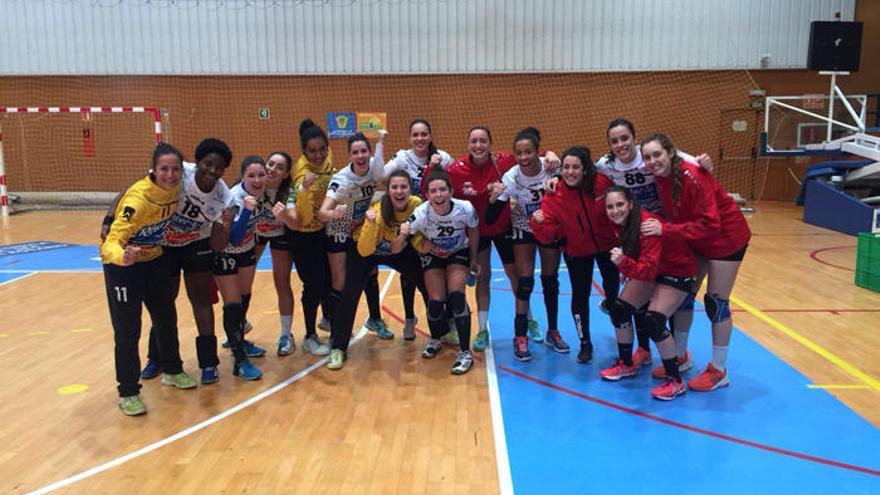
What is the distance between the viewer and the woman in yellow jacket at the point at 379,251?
469 centimetres

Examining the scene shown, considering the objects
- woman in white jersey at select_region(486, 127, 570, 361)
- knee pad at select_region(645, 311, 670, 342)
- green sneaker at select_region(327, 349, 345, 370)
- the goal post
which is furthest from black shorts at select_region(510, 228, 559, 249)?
the goal post

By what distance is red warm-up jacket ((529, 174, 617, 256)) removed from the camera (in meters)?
4.55

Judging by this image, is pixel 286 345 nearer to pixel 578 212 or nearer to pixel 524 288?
pixel 524 288

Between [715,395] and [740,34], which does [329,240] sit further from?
[740,34]

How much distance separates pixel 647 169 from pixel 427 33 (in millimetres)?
11349

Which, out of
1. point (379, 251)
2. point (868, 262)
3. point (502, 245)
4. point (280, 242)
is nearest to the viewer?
point (379, 251)

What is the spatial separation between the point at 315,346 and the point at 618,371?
238cm

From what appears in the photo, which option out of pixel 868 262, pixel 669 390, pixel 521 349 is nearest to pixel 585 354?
pixel 521 349

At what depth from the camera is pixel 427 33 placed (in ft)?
48.4

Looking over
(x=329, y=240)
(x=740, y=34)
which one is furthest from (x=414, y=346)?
(x=740, y=34)

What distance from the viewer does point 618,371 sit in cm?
459

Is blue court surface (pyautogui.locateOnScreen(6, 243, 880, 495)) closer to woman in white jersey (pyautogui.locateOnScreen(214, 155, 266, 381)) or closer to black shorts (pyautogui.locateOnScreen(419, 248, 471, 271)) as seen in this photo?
black shorts (pyautogui.locateOnScreen(419, 248, 471, 271))

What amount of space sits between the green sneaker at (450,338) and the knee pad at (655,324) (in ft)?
5.82

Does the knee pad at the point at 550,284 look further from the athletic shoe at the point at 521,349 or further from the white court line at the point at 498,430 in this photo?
the white court line at the point at 498,430
